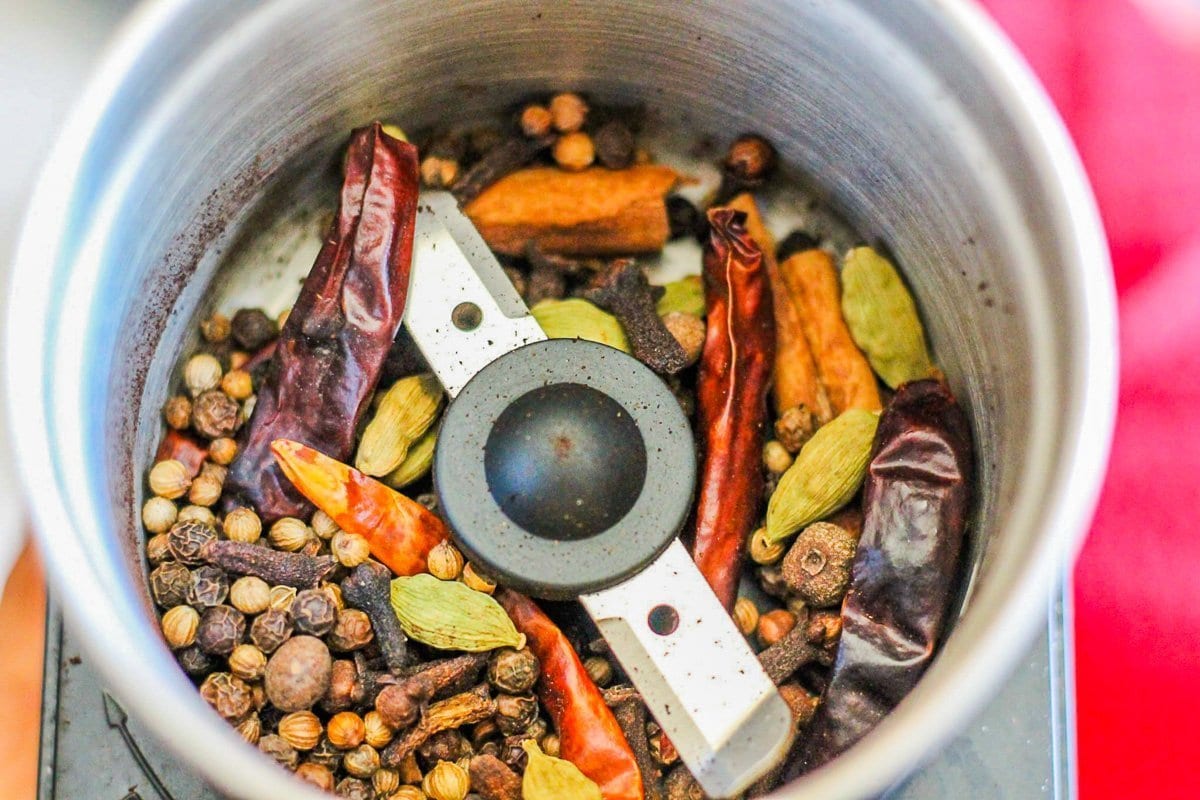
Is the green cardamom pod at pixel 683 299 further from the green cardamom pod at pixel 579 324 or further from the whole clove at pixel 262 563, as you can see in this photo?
the whole clove at pixel 262 563

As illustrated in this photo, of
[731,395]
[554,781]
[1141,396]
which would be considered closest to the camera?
[554,781]

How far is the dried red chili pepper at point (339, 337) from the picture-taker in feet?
2.40

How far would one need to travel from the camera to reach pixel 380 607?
2.32 ft

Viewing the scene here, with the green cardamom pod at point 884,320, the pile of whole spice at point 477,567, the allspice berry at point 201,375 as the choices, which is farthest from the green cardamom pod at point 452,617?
the green cardamom pod at point 884,320

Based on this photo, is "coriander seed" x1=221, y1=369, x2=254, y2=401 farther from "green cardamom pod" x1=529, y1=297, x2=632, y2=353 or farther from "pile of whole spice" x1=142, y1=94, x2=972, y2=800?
"green cardamom pod" x1=529, y1=297, x2=632, y2=353

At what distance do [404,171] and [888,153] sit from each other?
1.06ft

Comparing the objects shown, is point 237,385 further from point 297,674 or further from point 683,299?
point 683,299

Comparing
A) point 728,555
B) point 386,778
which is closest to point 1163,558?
point 728,555

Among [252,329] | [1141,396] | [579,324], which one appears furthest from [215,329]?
[1141,396]

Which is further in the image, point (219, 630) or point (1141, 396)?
point (1141, 396)

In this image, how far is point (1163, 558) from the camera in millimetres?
970

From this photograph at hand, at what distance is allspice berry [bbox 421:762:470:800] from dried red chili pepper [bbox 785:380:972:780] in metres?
0.20

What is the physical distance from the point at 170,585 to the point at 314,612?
93mm

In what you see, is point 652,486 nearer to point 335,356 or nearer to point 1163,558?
point 335,356
